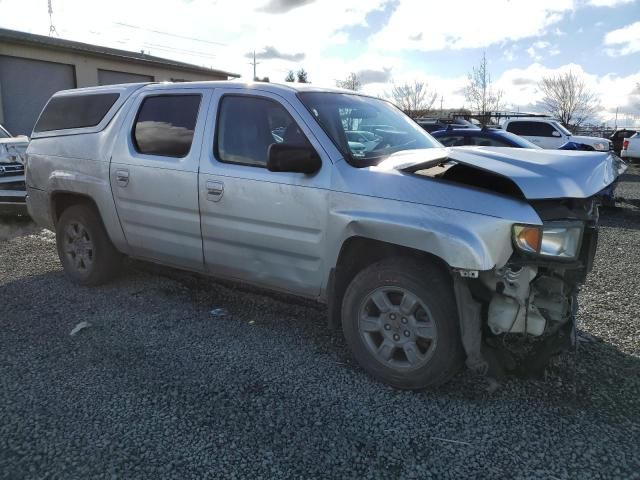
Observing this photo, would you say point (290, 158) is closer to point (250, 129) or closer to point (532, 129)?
point (250, 129)

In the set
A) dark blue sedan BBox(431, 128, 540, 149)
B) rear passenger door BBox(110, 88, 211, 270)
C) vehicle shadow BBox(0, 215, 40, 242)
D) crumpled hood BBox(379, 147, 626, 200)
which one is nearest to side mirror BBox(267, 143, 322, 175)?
crumpled hood BBox(379, 147, 626, 200)

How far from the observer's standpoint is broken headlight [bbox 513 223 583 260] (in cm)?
287

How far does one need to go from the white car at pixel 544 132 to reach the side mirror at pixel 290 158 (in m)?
14.9

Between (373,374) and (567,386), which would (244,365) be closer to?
(373,374)

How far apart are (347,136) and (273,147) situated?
2.13ft

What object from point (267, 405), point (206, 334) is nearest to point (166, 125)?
point (206, 334)

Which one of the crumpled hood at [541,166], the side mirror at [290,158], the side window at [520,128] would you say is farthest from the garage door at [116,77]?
the crumpled hood at [541,166]

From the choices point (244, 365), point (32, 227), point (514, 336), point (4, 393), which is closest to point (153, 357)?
point (244, 365)

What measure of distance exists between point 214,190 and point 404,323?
5.80ft

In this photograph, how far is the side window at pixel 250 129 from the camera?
382 centimetres

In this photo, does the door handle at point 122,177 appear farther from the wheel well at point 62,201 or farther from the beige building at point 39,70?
the beige building at point 39,70

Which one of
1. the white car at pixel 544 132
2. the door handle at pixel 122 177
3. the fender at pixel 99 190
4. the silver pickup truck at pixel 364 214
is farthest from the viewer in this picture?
the white car at pixel 544 132

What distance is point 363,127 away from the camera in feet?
13.1

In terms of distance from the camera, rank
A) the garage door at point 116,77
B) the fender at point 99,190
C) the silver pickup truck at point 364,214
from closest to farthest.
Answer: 1. the silver pickup truck at point 364,214
2. the fender at point 99,190
3. the garage door at point 116,77
